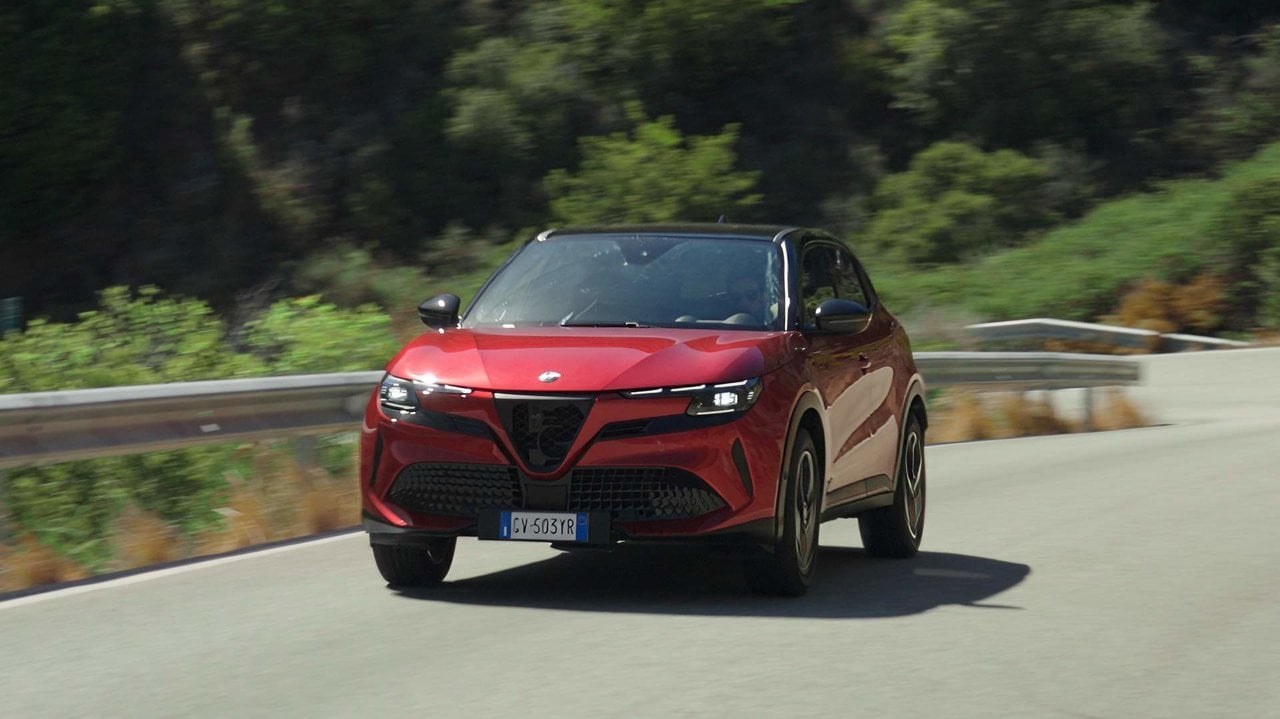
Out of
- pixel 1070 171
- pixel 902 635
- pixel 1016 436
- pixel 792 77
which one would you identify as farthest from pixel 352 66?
pixel 902 635

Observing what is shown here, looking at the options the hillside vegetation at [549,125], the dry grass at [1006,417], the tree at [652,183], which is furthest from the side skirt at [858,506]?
the hillside vegetation at [549,125]

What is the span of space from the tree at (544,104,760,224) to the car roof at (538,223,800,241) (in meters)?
30.7

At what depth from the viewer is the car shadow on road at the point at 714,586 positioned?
8.63m

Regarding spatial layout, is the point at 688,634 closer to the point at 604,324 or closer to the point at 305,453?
the point at 604,324

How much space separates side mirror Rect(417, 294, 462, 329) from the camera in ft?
30.8

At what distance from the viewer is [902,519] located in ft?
34.6

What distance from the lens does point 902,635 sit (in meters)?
7.99

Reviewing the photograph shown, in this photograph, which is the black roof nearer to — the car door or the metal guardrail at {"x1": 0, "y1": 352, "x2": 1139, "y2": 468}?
the car door

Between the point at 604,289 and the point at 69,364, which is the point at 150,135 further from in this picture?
the point at 604,289

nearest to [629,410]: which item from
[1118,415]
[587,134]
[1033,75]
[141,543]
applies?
[141,543]

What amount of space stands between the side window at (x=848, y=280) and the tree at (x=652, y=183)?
29.8 metres

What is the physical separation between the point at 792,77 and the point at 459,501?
1651 inches

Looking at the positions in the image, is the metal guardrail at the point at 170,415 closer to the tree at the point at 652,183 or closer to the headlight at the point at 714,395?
the headlight at the point at 714,395

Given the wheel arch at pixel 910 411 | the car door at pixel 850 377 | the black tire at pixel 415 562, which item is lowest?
the wheel arch at pixel 910 411
